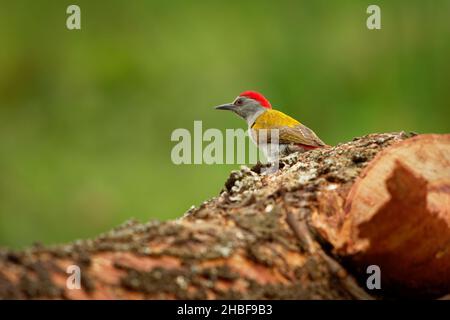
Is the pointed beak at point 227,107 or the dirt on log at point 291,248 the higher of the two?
the pointed beak at point 227,107

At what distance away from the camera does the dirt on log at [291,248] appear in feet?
8.23

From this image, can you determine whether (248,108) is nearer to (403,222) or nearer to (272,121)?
(272,121)

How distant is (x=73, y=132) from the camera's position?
6.64 metres

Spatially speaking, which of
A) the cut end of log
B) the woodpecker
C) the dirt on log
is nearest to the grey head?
the woodpecker

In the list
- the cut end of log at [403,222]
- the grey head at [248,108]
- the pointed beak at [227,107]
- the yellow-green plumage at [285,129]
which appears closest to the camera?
the cut end of log at [403,222]

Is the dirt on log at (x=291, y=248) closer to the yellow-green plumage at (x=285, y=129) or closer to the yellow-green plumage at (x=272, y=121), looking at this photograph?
the yellow-green plumage at (x=285, y=129)

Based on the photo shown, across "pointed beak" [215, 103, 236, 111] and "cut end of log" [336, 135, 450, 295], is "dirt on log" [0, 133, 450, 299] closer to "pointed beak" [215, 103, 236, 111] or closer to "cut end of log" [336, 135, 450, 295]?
"cut end of log" [336, 135, 450, 295]

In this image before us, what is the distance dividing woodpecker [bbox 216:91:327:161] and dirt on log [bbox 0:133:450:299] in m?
2.21

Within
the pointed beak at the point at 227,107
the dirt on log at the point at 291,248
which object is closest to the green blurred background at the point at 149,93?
the pointed beak at the point at 227,107

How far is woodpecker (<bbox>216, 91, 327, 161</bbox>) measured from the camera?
5.35 meters

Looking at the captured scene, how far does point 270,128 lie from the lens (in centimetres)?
568

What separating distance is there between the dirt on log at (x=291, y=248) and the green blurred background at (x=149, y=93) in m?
2.65

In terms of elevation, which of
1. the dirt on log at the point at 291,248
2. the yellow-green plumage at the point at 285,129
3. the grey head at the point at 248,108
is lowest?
the dirt on log at the point at 291,248
